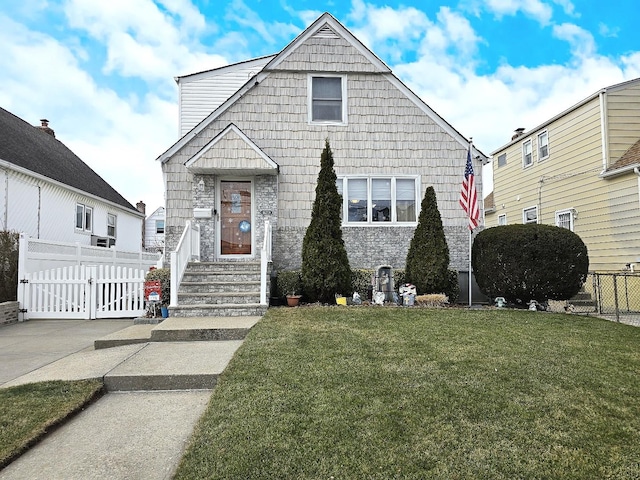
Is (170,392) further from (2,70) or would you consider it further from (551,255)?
(2,70)

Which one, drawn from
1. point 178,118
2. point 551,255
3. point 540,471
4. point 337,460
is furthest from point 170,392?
point 178,118

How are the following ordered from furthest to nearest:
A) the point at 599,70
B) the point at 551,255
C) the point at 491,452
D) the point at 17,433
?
1. the point at 599,70
2. the point at 551,255
3. the point at 17,433
4. the point at 491,452

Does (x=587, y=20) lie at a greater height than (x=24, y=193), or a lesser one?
greater

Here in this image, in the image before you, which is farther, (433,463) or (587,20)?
(587,20)

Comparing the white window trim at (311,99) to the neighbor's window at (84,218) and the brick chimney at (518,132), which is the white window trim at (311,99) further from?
the neighbor's window at (84,218)

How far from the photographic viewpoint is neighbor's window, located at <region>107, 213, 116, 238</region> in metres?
18.8

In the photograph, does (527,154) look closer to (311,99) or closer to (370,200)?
(370,200)

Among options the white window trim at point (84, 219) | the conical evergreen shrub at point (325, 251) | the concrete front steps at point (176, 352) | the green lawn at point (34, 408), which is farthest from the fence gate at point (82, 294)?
the white window trim at point (84, 219)

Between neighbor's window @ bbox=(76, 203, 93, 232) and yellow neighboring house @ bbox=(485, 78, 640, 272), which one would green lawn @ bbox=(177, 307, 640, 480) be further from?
neighbor's window @ bbox=(76, 203, 93, 232)

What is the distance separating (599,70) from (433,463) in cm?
1706

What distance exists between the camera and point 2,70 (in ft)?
41.3

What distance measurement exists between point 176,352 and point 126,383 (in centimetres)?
100

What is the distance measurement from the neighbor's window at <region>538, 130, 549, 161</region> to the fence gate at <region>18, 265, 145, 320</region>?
45.8ft

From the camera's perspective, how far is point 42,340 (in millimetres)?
6367
